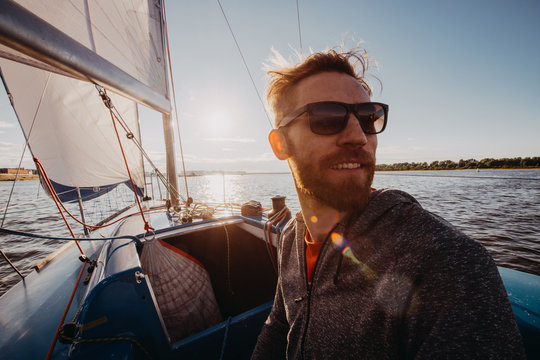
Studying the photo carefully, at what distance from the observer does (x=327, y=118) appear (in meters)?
1.33

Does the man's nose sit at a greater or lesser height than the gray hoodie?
greater

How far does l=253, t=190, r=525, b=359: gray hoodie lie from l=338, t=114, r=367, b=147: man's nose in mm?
357

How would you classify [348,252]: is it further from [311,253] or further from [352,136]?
[352,136]

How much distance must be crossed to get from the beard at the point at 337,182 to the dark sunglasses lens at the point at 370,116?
0.72 feet

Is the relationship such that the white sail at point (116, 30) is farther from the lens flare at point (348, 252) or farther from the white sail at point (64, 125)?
the lens flare at point (348, 252)

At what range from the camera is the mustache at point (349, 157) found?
1.22 m

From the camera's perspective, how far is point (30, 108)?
3316mm

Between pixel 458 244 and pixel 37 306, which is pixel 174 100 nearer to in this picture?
pixel 37 306

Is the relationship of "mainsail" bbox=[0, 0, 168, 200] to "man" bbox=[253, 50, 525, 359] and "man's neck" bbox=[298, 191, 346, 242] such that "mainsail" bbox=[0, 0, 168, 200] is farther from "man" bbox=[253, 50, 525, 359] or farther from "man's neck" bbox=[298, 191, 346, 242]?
"man's neck" bbox=[298, 191, 346, 242]

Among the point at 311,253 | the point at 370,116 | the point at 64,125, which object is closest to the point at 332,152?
the point at 370,116

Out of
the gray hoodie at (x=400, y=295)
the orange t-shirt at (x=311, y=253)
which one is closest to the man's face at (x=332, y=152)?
the gray hoodie at (x=400, y=295)

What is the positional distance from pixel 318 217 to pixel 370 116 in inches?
30.9

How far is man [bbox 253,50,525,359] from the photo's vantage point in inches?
23.4

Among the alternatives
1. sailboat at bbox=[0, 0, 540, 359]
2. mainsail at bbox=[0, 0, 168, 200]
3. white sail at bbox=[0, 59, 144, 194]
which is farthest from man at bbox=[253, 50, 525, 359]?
white sail at bbox=[0, 59, 144, 194]
